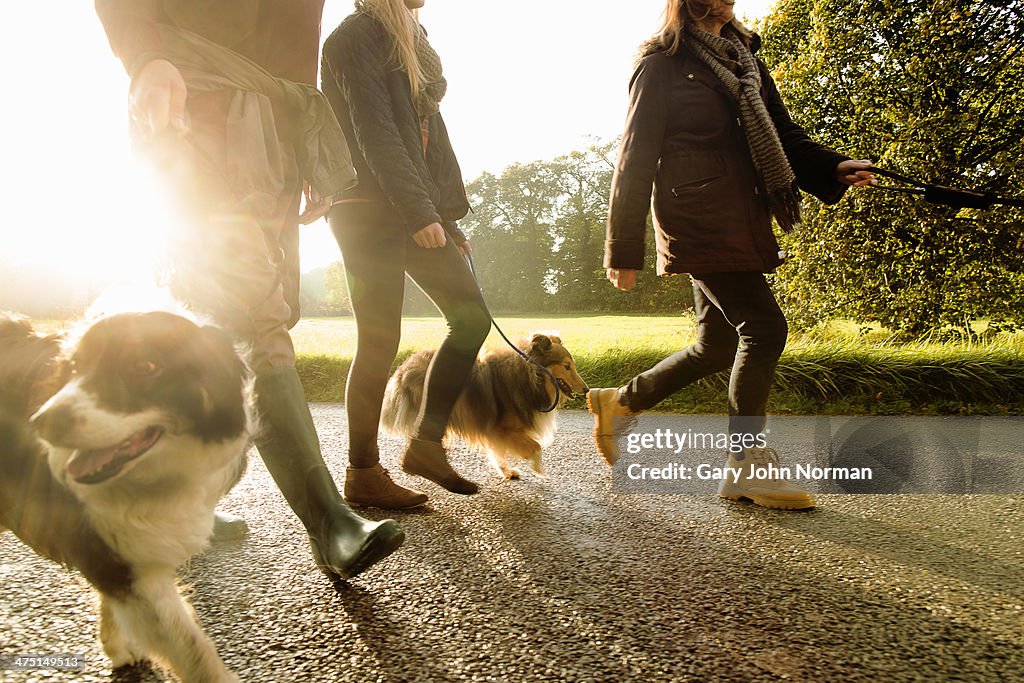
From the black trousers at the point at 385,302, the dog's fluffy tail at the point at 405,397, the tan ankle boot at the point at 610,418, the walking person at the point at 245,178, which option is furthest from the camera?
the dog's fluffy tail at the point at 405,397

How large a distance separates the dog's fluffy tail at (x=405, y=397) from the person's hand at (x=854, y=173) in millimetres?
2596

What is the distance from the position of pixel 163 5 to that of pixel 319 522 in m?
1.63

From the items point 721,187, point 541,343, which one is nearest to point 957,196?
point 721,187

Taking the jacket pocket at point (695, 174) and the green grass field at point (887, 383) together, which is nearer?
the jacket pocket at point (695, 174)

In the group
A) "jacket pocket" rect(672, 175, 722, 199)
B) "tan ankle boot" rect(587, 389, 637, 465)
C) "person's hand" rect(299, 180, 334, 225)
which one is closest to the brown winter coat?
"jacket pocket" rect(672, 175, 722, 199)

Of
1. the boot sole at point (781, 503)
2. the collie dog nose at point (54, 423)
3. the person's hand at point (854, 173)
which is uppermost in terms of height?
the person's hand at point (854, 173)

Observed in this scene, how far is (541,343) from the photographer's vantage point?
462 cm

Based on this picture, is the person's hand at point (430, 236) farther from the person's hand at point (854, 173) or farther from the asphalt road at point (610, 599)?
the person's hand at point (854, 173)

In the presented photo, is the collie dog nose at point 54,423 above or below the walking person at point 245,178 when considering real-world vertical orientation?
below

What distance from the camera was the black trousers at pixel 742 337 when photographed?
128 inches

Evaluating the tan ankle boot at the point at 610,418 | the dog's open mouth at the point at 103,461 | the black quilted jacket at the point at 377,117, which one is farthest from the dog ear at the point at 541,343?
the dog's open mouth at the point at 103,461

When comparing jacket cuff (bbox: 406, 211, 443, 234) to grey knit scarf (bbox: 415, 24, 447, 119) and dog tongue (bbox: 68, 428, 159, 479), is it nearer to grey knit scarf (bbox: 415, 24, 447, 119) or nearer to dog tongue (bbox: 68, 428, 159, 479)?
grey knit scarf (bbox: 415, 24, 447, 119)

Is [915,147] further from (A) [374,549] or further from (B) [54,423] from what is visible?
(B) [54,423]

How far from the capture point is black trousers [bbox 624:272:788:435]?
10.6ft
